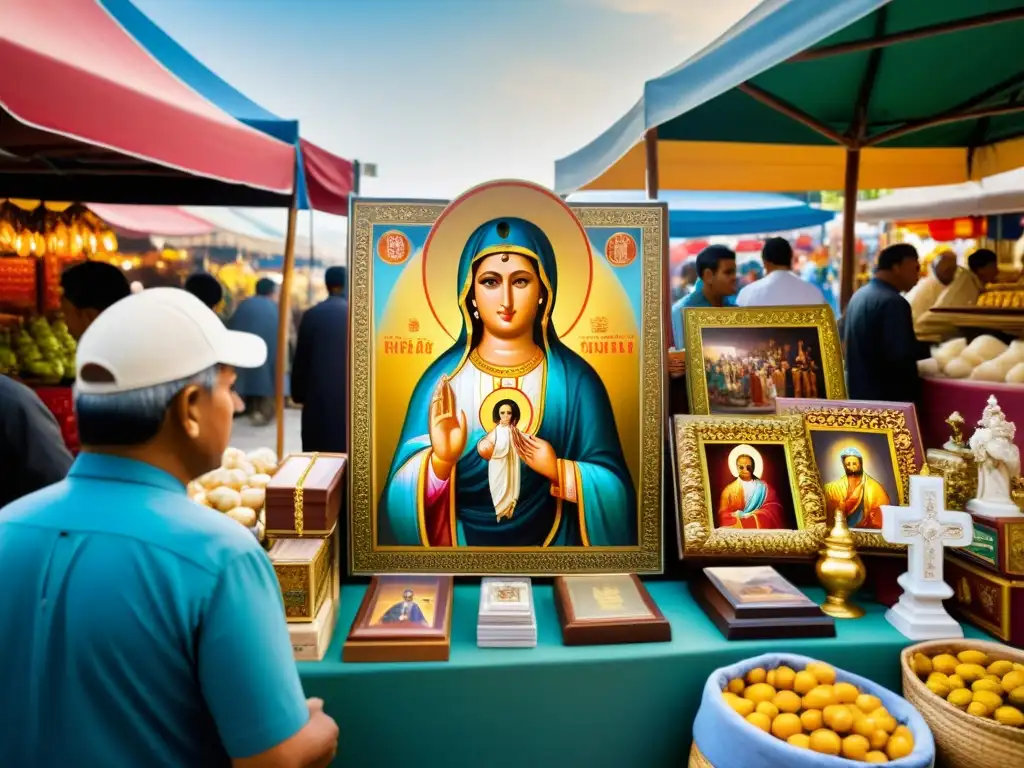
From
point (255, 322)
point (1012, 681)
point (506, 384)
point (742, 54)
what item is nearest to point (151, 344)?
point (506, 384)

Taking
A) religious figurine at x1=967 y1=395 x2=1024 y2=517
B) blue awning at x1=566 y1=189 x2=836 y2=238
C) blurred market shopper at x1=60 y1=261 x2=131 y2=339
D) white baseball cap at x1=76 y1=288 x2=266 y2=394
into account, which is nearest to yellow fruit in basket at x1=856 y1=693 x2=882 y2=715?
religious figurine at x1=967 y1=395 x2=1024 y2=517

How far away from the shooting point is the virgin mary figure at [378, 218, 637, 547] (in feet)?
6.08

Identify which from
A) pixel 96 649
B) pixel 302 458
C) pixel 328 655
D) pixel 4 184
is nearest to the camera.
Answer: pixel 96 649

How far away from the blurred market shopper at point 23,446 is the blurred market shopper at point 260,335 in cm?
560

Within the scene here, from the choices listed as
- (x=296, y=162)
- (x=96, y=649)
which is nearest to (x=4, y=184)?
(x=296, y=162)

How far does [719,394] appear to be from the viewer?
203 cm

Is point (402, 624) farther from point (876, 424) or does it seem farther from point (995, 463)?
point (995, 463)

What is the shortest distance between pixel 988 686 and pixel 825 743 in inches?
15.6

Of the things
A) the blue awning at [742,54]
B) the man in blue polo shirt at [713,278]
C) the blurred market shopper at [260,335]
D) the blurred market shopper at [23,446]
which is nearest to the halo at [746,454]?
the blue awning at [742,54]

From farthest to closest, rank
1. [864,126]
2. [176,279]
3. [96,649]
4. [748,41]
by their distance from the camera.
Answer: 1. [176,279]
2. [864,126]
3. [748,41]
4. [96,649]

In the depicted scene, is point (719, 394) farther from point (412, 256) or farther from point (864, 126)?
point (864, 126)

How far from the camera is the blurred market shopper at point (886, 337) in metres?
3.22

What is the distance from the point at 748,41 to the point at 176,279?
1158 cm

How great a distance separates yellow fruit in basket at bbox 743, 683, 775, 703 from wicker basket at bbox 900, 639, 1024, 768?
0.98 feet
